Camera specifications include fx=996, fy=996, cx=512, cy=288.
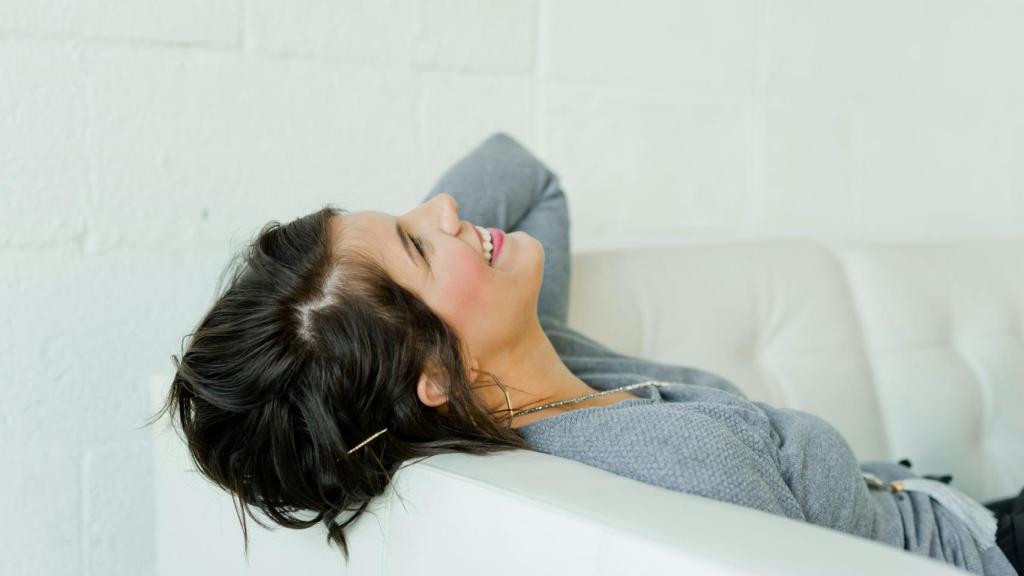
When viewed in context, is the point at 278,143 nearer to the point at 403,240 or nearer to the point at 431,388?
the point at 403,240

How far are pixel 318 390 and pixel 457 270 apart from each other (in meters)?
0.22

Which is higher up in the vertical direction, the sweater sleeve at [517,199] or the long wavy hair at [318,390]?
the sweater sleeve at [517,199]

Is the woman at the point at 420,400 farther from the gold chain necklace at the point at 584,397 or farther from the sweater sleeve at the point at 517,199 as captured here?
the sweater sleeve at the point at 517,199

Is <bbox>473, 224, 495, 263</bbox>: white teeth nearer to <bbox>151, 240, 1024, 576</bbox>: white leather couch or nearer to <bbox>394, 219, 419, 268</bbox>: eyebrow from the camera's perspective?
<bbox>394, 219, 419, 268</bbox>: eyebrow

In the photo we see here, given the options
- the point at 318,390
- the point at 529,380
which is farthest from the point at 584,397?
the point at 318,390

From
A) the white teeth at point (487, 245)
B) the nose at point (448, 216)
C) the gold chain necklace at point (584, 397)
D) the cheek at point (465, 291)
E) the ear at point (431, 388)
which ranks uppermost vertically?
the nose at point (448, 216)

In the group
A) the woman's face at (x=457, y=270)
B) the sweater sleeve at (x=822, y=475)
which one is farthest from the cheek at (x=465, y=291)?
the sweater sleeve at (x=822, y=475)

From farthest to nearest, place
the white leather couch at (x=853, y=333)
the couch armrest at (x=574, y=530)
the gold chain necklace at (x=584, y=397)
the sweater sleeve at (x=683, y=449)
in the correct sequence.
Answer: the white leather couch at (x=853, y=333), the gold chain necklace at (x=584, y=397), the sweater sleeve at (x=683, y=449), the couch armrest at (x=574, y=530)

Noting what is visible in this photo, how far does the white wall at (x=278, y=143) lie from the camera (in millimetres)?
1294

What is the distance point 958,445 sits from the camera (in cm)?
178

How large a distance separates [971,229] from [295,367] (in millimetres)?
2170

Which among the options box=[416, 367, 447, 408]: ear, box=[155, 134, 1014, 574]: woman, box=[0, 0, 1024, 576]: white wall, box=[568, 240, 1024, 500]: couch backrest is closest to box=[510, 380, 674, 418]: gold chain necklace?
box=[155, 134, 1014, 574]: woman

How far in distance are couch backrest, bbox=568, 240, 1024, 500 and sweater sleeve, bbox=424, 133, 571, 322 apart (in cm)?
7

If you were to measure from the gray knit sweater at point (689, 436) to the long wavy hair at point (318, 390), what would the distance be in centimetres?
12
